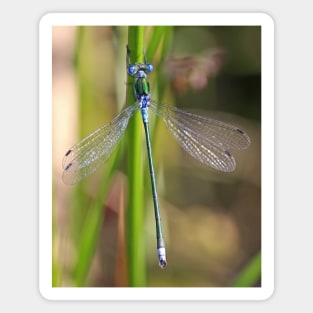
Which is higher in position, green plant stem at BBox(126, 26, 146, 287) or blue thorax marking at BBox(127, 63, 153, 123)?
blue thorax marking at BBox(127, 63, 153, 123)

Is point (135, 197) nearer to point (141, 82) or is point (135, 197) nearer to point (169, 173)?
point (169, 173)

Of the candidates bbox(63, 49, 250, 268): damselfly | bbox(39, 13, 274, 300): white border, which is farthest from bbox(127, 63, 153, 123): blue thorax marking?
bbox(39, 13, 274, 300): white border

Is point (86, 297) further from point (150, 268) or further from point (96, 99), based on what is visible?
point (96, 99)

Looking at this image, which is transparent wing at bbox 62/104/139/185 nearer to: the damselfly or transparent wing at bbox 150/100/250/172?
the damselfly

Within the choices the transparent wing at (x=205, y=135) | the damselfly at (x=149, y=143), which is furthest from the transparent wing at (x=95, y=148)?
the transparent wing at (x=205, y=135)

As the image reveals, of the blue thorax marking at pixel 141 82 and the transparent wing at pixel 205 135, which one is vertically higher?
the blue thorax marking at pixel 141 82
